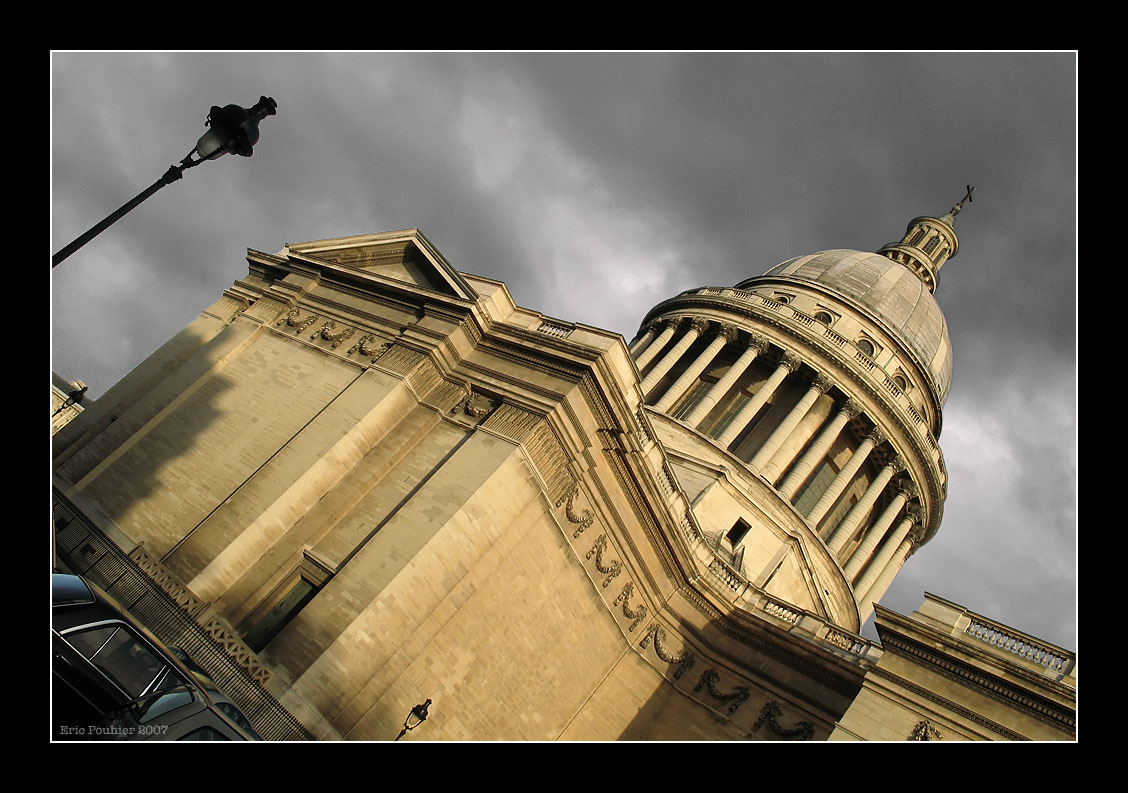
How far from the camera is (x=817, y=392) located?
37.6 meters

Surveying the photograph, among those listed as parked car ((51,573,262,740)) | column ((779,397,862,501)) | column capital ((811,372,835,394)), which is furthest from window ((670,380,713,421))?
parked car ((51,573,262,740))

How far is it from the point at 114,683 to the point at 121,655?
0.41 metres

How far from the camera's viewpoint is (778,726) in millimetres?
21219

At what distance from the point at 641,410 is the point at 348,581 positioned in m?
8.73

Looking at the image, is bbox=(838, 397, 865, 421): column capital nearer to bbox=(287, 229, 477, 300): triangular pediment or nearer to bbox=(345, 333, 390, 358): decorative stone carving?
bbox=(287, 229, 477, 300): triangular pediment

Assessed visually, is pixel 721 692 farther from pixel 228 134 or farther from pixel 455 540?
pixel 228 134

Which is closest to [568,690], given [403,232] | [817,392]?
[403,232]

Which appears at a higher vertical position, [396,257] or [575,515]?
[396,257]

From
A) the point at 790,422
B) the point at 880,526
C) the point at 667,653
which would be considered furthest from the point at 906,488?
the point at 667,653

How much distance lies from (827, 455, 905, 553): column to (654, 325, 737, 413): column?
9.19 metres

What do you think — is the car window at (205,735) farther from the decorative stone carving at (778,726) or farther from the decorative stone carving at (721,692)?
the decorative stone carving at (721,692)

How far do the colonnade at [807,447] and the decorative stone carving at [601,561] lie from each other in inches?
515

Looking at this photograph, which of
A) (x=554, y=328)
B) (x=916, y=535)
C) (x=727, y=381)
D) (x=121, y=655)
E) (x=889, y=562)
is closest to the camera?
(x=121, y=655)

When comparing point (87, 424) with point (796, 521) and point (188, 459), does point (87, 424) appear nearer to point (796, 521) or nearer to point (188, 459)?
point (188, 459)
